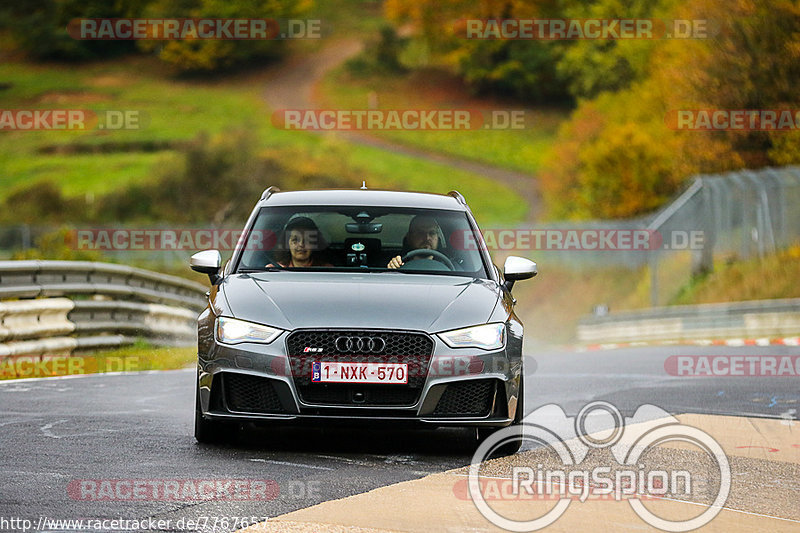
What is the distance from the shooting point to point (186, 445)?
367 inches

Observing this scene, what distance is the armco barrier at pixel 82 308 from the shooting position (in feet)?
50.5

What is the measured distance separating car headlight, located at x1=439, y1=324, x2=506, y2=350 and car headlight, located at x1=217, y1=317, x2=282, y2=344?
40.3 inches

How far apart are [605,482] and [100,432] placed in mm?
3538

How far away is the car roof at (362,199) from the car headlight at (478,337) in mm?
1779

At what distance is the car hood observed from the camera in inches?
348
